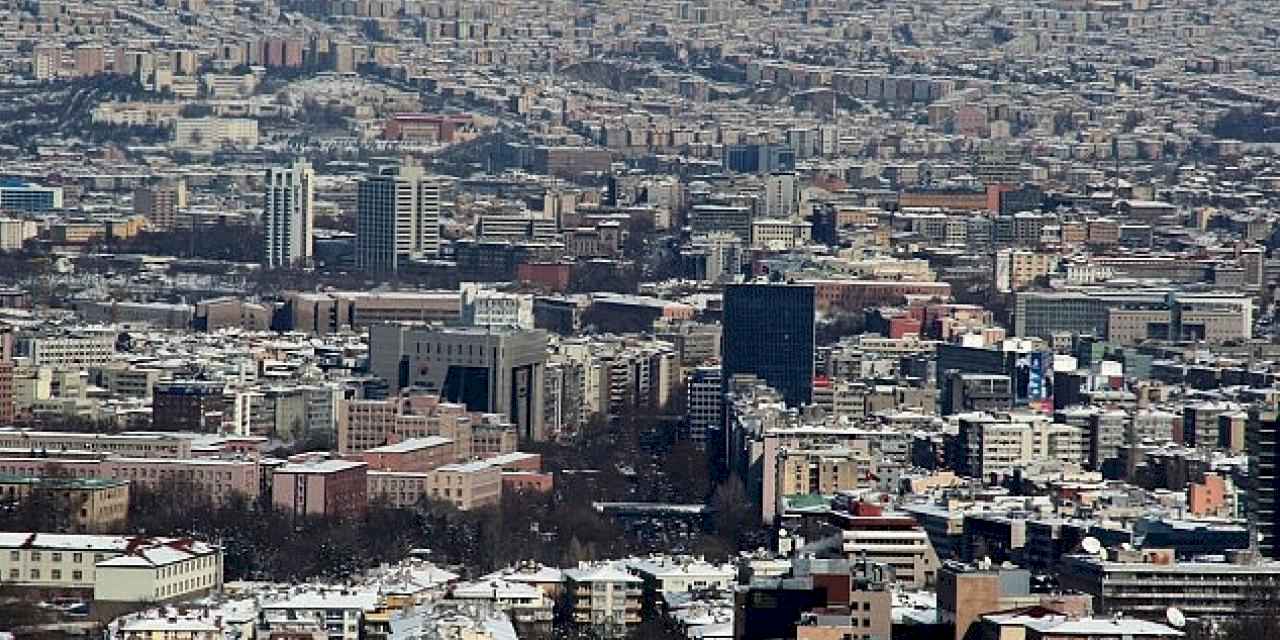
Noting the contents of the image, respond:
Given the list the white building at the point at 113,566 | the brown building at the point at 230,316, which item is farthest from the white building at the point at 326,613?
the brown building at the point at 230,316

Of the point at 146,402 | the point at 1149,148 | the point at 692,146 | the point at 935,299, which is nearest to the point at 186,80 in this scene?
the point at 692,146

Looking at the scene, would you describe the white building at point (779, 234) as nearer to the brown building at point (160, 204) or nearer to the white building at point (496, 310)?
the brown building at point (160, 204)

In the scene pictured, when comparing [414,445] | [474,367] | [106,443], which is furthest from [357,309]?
[106,443]

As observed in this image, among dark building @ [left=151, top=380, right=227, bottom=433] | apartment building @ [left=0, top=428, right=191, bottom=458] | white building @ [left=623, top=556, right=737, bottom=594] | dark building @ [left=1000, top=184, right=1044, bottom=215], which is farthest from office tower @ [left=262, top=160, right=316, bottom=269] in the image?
white building @ [left=623, top=556, right=737, bottom=594]

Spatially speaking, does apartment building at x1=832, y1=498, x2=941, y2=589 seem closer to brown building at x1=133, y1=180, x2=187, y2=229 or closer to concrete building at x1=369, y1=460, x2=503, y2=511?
concrete building at x1=369, y1=460, x2=503, y2=511

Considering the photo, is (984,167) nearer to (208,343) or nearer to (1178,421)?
(208,343)

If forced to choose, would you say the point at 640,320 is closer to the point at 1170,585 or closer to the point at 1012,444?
the point at 1012,444
